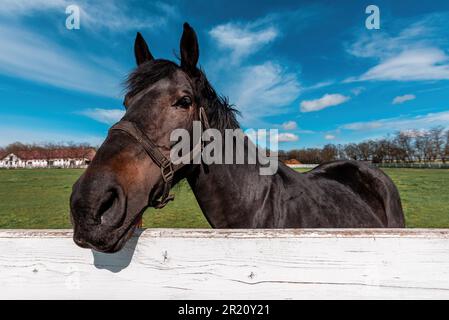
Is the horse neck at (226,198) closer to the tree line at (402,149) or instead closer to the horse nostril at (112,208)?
the horse nostril at (112,208)

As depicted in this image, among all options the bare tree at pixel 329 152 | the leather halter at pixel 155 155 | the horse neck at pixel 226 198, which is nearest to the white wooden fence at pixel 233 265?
the leather halter at pixel 155 155

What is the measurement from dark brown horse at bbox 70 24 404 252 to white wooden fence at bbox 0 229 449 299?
179 millimetres

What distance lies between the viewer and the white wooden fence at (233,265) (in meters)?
1.27

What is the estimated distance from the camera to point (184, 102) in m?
1.95

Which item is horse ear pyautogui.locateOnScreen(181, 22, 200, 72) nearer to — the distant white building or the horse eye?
the horse eye

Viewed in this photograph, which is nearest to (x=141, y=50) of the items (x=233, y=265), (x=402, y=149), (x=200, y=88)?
(x=200, y=88)

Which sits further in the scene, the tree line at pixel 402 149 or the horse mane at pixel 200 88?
the tree line at pixel 402 149

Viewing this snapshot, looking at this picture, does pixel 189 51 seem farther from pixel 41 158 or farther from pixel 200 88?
pixel 41 158

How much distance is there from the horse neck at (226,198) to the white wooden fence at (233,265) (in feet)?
2.83

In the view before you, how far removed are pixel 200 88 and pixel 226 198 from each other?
2.89ft

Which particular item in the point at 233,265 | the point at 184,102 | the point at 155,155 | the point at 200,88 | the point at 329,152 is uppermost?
the point at 329,152

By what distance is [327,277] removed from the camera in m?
1.29

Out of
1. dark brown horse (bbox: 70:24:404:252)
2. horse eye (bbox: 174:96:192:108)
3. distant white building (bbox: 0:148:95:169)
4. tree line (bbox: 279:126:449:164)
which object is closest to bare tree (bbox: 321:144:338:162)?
tree line (bbox: 279:126:449:164)
